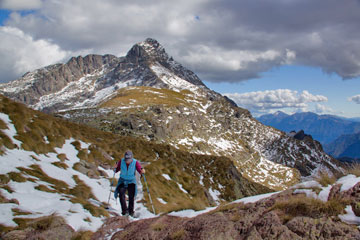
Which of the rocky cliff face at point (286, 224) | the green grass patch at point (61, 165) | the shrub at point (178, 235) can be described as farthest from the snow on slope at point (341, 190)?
the green grass patch at point (61, 165)

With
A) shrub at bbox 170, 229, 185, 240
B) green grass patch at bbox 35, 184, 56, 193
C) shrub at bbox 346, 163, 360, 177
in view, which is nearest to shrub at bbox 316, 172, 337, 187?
shrub at bbox 346, 163, 360, 177

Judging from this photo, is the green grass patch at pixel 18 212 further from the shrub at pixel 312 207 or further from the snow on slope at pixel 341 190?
the snow on slope at pixel 341 190

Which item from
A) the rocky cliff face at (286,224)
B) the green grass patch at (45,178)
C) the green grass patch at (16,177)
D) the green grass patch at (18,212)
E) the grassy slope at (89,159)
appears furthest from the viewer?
the grassy slope at (89,159)

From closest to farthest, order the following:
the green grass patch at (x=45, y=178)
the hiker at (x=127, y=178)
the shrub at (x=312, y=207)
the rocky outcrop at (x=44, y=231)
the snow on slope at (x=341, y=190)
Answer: the snow on slope at (x=341, y=190) < the shrub at (x=312, y=207) < the rocky outcrop at (x=44, y=231) < the hiker at (x=127, y=178) < the green grass patch at (x=45, y=178)

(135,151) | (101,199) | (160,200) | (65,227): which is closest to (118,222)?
(65,227)

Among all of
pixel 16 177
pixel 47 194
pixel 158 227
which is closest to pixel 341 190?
pixel 158 227

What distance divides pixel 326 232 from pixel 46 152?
826 inches

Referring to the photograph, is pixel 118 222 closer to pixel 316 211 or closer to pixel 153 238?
pixel 153 238

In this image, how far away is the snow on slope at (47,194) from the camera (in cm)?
1027

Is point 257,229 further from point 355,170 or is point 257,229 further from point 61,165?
point 61,165

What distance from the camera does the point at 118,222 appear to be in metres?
10.5

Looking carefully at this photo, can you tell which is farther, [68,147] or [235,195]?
[235,195]

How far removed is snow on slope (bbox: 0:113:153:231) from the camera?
10.3m

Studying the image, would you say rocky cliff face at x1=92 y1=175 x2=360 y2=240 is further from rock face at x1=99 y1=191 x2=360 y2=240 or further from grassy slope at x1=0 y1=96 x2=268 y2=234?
grassy slope at x1=0 y1=96 x2=268 y2=234
